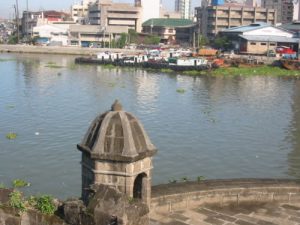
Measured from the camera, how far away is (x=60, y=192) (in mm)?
15523

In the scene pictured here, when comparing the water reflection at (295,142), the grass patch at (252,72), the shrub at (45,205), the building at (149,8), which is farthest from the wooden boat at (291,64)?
the building at (149,8)

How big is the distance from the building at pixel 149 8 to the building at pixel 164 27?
704 centimetres

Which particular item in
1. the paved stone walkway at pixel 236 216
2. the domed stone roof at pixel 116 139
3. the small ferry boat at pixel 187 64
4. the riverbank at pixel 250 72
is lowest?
the paved stone walkway at pixel 236 216

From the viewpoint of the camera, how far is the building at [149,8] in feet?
406

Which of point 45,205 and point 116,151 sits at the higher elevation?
point 116,151

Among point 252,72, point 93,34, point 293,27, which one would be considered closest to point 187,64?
point 252,72

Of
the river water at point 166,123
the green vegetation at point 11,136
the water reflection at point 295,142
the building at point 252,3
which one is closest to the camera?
the river water at point 166,123

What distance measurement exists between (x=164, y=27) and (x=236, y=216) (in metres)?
108

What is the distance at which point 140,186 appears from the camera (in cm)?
789

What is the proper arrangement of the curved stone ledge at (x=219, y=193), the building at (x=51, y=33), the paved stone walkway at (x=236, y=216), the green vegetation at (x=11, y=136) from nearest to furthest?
the paved stone walkway at (x=236, y=216)
the curved stone ledge at (x=219, y=193)
the green vegetation at (x=11, y=136)
the building at (x=51, y=33)

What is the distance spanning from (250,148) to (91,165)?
15762 millimetres

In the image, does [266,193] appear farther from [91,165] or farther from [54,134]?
[54,134]

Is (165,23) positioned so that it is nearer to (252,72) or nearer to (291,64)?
(291,64)

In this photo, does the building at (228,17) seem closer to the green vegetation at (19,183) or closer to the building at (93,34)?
the building at (93,34)
